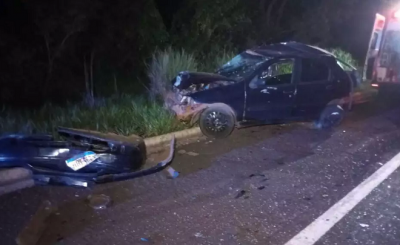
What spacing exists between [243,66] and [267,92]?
82 centimetres

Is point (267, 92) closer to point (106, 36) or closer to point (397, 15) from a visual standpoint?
point (106, 36)

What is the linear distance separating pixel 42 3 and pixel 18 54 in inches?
42.7

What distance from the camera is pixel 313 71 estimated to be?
916 centimetres

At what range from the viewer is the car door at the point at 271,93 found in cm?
871

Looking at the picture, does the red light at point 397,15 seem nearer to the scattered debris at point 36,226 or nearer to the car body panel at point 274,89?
the car body panel at point 274,89

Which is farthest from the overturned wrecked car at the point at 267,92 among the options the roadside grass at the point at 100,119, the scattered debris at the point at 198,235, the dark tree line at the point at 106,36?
the scattered debris at the point at 198,235

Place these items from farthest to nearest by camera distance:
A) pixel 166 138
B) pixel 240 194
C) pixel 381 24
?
pixel 381 24 → pixel 166 138 → pixel 240 194

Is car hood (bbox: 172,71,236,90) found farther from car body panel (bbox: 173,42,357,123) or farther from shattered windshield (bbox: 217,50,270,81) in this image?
shattered windshield (bbox: 217,50,270,81)

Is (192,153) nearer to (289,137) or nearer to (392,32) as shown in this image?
(289,137)

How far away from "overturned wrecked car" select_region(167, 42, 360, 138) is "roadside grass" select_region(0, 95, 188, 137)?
0.38 m

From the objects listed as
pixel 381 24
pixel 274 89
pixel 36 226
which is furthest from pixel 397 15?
pixel 36 226

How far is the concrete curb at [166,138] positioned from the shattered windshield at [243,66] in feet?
3.92

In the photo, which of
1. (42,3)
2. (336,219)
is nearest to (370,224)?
(336,219)

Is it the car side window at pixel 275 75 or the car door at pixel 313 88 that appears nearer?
the car side window at pixel 275 75
